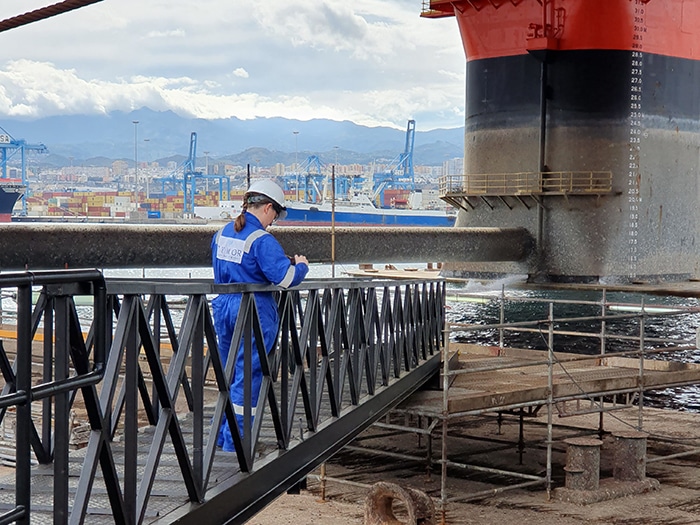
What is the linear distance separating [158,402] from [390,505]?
637 centimetres

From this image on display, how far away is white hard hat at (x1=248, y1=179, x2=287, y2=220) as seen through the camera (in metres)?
5.95

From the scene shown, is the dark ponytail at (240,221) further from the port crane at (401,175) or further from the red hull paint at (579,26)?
the port crane at (401,175)

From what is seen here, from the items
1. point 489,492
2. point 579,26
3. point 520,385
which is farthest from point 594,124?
point 489,492

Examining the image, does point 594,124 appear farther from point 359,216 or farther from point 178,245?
point 359,216

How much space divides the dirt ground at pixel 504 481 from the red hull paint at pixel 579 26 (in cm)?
1614

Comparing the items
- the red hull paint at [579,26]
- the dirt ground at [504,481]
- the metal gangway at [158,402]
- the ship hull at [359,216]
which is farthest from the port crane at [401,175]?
the metal gangway at [158,402]

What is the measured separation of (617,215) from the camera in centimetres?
3325

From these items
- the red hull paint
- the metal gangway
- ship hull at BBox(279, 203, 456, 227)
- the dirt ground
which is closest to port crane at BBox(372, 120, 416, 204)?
ship hull at BBox(279, 203, 456, 227)

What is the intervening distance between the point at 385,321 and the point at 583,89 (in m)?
25.1

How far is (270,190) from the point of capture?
6.00m

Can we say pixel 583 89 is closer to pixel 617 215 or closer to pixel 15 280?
pixel 617 215

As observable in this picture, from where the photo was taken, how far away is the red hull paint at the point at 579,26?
32469 millimetres

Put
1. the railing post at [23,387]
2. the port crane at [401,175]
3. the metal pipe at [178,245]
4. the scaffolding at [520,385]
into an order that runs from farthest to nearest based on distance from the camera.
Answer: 1. the port crane at [401,175]
2. the metal pipe at [178,245]
3. the scaffolding at [520,385]
4. the railing post at [23,387]

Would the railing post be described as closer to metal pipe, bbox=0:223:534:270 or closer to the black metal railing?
the black metal railing
